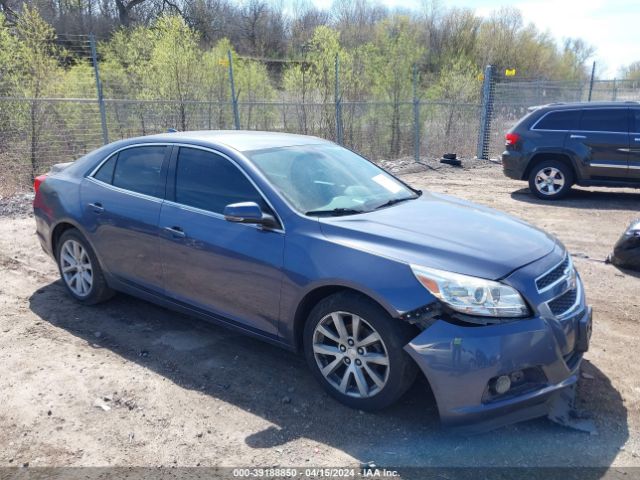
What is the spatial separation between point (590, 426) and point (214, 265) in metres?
2.56

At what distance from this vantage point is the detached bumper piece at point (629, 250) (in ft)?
19.0

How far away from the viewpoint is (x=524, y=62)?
119 feet

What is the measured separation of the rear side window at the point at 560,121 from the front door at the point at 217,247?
818 cm

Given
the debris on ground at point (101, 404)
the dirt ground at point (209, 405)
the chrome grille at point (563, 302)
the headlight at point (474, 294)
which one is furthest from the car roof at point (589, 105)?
the debris on ground at point (101, 404)

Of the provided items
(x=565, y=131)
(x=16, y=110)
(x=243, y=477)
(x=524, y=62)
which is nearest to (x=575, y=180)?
(x=565, y=131)

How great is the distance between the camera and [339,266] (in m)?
3.13

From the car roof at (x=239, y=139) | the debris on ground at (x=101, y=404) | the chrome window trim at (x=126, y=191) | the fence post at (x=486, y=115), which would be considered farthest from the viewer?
the fence post at (x=486, y=115)

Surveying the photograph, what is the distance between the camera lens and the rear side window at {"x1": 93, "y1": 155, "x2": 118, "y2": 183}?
4625 mm

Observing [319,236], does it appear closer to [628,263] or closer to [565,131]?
[628,263]

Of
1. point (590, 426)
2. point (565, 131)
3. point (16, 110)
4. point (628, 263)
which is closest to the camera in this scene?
point (590, 426)

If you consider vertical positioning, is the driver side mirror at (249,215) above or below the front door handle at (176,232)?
above

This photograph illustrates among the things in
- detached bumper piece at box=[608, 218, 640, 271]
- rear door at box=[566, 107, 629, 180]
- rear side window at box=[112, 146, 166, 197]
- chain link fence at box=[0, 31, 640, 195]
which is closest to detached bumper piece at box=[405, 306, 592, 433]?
rear side window at box=[112, 146, 166, 197]

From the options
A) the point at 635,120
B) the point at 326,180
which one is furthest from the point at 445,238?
the point at 635,120

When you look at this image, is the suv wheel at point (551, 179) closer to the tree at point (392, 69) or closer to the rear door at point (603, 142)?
the rear door at point (603, 142)
